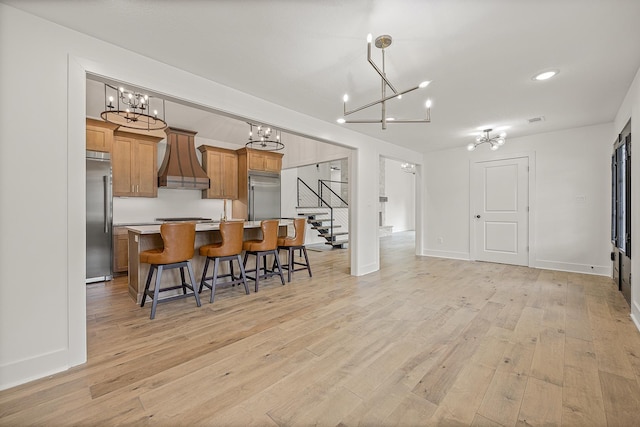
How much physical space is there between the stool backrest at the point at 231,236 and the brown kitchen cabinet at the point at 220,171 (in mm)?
3067

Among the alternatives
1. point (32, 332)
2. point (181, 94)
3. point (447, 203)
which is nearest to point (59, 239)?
point (32, 332)

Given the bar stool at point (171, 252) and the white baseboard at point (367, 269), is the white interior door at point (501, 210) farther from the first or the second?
the bar stool at point (171, 252)

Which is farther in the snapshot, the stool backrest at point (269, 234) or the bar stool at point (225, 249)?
the stool backrest at point (269, 234)

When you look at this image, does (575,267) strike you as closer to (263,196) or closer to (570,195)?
(570,195)

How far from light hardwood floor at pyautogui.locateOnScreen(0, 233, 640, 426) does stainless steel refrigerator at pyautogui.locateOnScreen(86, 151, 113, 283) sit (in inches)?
38.3

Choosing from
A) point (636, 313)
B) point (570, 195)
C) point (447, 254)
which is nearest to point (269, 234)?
point (636, 313)

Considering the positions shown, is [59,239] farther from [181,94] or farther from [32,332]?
[181,94]

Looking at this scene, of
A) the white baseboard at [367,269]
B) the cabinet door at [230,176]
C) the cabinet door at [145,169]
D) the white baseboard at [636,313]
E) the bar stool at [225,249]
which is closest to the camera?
the white baseboard at [636,313]

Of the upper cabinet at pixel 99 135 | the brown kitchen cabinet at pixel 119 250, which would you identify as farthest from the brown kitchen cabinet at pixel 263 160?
the brown kitchen cabinet at pixel 119 250

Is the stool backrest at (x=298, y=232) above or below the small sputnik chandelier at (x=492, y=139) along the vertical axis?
below

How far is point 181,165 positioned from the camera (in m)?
5.61

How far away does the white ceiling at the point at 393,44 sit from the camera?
6.19ft

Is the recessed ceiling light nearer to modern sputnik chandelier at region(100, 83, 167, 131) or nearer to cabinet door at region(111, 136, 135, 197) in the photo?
modern sputnik chandelier at region(100, 83, 167, 131)

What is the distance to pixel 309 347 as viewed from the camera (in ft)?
7.56
